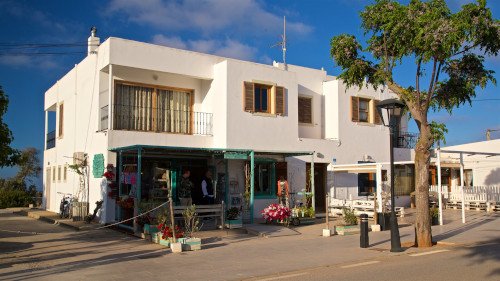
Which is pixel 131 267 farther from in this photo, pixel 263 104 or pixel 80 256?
pixel 263 104

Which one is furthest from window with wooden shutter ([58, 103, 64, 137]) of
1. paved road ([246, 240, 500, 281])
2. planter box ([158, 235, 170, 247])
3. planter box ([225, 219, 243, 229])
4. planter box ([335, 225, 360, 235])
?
paved road ([246, 240, 500, 281])

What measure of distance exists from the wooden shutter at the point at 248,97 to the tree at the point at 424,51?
619 cm

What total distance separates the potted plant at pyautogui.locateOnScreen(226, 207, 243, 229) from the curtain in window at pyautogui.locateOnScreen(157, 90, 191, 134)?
4.22 meters

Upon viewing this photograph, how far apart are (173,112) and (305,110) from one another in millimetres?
6532

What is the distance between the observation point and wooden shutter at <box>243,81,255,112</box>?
63.7ft

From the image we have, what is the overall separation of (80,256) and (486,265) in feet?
28.8

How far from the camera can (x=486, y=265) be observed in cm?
978

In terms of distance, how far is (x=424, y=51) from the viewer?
11930mm

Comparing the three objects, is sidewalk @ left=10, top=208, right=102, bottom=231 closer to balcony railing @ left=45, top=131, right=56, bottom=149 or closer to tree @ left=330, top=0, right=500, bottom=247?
balcony railing @ left=45, top=131, right=56, bottom=149

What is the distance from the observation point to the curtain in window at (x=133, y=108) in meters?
17.8

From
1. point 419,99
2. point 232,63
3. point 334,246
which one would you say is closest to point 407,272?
point 334,246

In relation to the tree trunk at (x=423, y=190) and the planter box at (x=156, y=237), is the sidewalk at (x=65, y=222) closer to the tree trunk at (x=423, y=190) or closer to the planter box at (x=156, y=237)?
the planter box at (x=156, y=237)

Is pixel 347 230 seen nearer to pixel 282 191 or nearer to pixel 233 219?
pixel 233 219

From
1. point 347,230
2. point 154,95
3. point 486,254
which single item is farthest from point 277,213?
point 486,254
